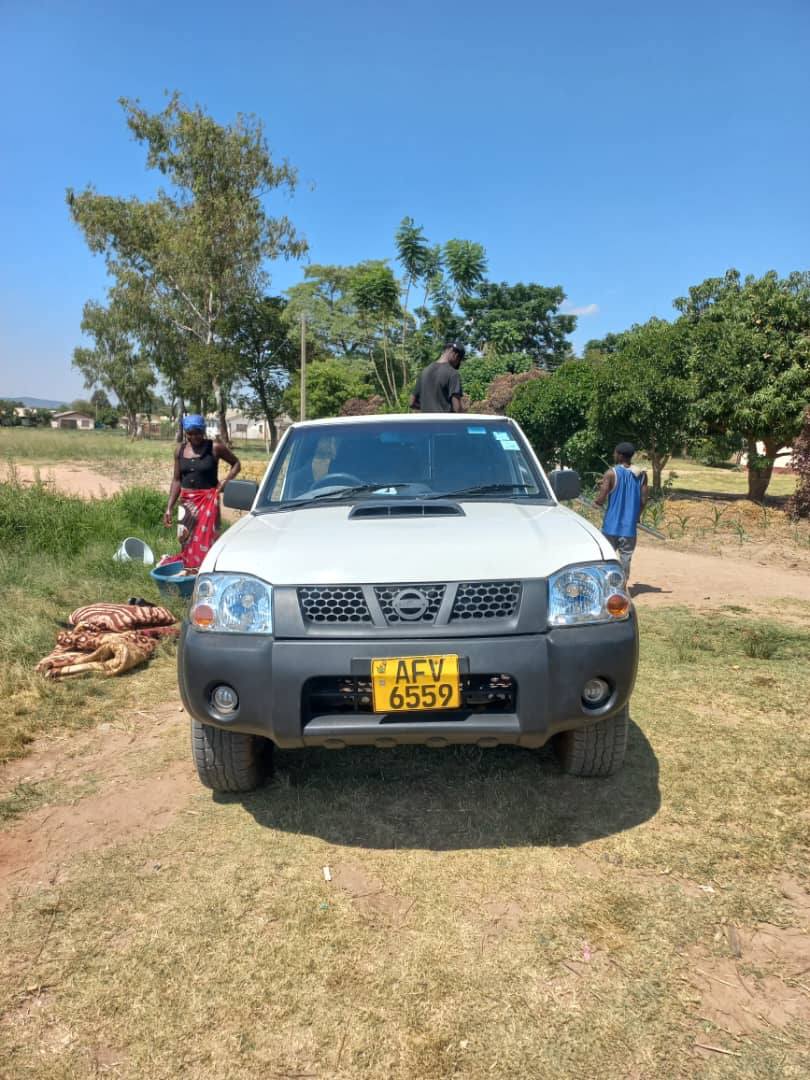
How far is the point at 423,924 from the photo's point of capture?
8.00ft

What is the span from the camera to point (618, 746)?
3182mm

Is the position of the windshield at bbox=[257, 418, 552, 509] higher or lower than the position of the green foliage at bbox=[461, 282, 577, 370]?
lower

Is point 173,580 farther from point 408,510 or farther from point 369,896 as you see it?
point 369,896

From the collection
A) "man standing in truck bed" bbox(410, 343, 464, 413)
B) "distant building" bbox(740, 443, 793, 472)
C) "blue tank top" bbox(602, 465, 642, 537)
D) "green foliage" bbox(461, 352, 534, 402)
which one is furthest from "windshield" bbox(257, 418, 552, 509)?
"green foliage" bbox(461, 352, 534, 402)

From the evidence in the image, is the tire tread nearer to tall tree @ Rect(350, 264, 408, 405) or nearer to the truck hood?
the truck hood

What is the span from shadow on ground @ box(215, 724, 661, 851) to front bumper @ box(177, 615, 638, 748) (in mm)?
472

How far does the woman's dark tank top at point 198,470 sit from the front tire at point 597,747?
14.4 feet

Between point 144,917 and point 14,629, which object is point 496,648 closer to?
point 144,917

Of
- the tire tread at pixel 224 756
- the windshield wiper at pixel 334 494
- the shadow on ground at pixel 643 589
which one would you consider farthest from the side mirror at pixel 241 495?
the shadow on ground at pixel 643 589

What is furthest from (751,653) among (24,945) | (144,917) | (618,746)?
(24,945)

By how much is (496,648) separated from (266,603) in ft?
2.82

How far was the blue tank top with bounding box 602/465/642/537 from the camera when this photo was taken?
6.93 m

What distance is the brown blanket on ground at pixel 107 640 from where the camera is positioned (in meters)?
4.89

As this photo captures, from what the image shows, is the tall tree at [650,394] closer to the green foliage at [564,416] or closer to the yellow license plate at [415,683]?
the green foliage at [564,416]
